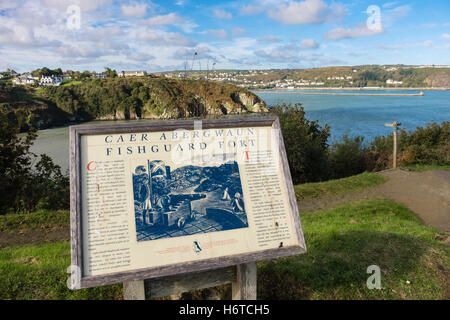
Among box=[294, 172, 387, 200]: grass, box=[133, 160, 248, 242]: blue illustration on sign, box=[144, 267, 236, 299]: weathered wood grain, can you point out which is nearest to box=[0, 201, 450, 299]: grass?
box=[144, 267, 236, 299]: weathered wood grain

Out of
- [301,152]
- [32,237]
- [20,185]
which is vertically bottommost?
[32,237]

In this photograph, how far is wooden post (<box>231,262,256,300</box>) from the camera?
263 centimetres

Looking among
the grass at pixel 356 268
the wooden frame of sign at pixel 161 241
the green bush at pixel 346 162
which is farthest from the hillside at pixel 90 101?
the wooden frame of sign at pixel 161 241

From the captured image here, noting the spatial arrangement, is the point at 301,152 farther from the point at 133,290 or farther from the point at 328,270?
the point at 133,290

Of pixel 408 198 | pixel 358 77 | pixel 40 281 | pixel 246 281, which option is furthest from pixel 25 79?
pixel 358 77

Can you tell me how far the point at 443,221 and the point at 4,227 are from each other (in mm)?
9930

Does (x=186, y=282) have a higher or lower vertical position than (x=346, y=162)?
higher

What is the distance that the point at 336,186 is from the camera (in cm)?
1012

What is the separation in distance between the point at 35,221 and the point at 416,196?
10185mm

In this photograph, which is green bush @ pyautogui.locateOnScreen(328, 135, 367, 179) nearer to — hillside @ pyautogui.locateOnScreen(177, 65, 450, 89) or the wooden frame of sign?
the wooden frame of sign

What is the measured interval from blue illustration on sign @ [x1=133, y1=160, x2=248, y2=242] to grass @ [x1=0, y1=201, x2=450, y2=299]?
4.55 ft

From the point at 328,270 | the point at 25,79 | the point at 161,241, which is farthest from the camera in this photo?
the point at 25,79
